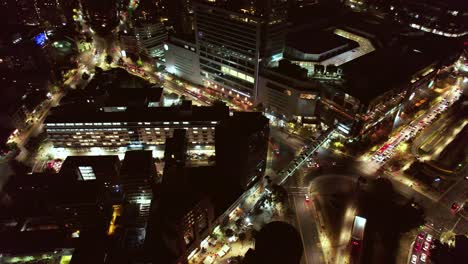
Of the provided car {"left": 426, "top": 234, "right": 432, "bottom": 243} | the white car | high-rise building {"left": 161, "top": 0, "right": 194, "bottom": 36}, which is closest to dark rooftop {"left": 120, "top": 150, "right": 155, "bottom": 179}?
the white car

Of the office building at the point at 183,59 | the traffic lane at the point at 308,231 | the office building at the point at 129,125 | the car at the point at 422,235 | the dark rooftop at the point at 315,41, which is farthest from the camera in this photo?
the office building at the point at 183,59

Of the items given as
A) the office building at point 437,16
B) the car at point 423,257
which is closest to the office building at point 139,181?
the car at point 423,257

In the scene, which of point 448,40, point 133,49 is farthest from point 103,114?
point 448,40

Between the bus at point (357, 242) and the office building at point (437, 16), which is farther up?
the office building at point (437, 16)

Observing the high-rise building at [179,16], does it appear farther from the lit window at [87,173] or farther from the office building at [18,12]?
the lit window at [87,173]

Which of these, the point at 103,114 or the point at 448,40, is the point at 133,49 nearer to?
the point at 103,114

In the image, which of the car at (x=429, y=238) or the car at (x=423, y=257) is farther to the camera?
the car at (x=429, y=238)

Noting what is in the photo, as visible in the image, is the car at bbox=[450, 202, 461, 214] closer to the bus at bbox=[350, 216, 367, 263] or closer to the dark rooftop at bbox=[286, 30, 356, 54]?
the bus at bbox=[350, 216, 367, 263]
